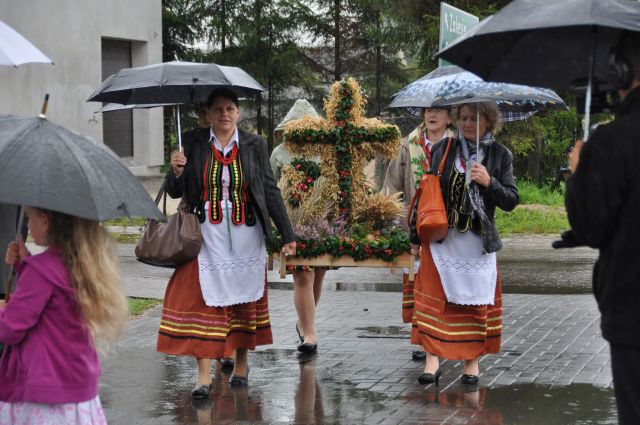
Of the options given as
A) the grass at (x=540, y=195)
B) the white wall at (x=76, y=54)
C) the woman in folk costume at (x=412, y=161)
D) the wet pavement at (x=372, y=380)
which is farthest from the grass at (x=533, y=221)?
the woman in folk costume at (x=412, y=161)

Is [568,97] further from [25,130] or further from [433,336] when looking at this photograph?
[25,130]

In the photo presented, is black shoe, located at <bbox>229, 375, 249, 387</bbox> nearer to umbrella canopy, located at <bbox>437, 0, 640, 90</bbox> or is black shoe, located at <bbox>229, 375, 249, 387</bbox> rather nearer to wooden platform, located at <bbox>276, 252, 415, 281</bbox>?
wooden platform, located at <bbox>276, 252, 415, 281</bbox>

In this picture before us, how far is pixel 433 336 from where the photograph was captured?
7.58 meters

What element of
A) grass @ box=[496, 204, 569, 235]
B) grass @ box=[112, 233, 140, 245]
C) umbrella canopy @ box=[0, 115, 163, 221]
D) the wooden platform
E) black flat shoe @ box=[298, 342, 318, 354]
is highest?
umbrella canopy @ box=[0, 115, 163, 221]

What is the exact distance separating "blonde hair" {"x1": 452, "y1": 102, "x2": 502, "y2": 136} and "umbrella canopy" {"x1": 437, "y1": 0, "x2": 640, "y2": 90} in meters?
2.36

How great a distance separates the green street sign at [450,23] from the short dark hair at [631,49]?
4.66 meters

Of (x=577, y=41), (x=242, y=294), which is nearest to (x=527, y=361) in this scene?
(x=242, y=294)

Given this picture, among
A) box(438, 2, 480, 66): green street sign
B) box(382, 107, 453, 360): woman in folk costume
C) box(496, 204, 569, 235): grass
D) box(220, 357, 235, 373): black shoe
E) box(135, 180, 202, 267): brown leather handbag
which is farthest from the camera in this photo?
box(496, 204, 569, 235): grass

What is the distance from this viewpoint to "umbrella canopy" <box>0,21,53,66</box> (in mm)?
6348

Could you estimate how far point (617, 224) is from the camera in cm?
394

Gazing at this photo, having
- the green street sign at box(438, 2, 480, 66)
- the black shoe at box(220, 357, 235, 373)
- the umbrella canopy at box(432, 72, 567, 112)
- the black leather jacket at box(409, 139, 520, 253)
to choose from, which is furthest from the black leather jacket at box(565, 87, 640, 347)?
the green street sign at box(438, 2, 480, 66)

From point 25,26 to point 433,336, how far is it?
12.8m

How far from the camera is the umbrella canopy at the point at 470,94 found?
23.7 ft

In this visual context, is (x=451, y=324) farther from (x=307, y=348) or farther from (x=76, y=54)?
(x=76, y=54)
